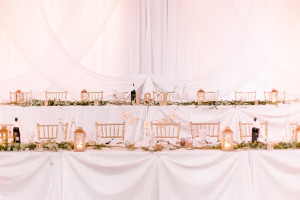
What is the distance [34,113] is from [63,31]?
2103 millimetres

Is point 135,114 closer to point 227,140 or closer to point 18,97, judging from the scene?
point 18,97

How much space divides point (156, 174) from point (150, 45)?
19.3 ft

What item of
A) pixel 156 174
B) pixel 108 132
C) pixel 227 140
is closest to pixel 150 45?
pixel 108 132

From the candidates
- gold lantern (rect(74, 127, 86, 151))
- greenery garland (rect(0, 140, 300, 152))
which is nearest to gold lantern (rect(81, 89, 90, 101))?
greenery garland (rect(0, 140, 300, 152))

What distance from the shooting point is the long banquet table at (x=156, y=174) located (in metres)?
3.20

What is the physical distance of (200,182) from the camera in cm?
324

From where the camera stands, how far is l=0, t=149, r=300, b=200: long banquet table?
3.20 meters

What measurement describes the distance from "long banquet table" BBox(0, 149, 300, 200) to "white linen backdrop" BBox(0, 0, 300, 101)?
4.32 m

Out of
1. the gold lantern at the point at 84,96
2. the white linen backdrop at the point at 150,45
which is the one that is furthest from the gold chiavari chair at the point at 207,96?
the gold lantern at the point at 84,96

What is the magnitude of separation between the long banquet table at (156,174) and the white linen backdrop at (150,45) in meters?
4.32

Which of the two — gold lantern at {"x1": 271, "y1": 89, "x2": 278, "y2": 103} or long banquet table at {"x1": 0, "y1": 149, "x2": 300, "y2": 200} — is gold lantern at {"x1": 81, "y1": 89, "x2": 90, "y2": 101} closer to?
gold lantern at {"x1": 271, "y1": 89, "x2": 278, "y2": 103}

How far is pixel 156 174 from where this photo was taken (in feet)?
10.6

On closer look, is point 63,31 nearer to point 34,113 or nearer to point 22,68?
point 34,113

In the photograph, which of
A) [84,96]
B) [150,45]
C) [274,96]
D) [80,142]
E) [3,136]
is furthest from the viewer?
[150,45]
